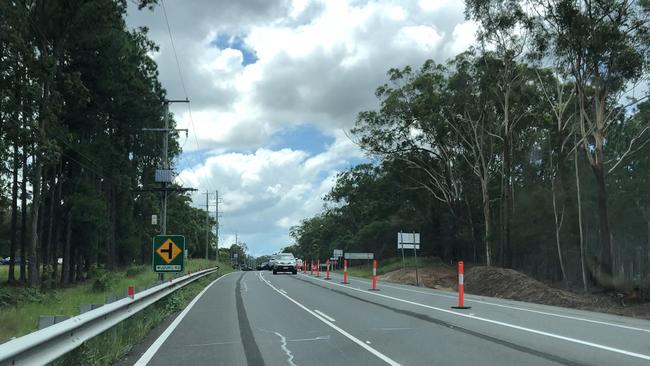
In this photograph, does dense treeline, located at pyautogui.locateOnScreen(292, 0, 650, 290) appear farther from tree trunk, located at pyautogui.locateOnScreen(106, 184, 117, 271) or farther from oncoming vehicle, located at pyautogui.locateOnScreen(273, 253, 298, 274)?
tree trunk, located at pyautogui.locateOnScreen(106, 184, 117, 271)

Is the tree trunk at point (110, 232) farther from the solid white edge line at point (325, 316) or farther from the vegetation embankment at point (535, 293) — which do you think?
the solid white edge line at point (325, 316)

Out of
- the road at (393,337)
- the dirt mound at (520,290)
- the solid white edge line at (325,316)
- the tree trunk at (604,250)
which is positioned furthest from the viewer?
the tree trunk at (604,250)

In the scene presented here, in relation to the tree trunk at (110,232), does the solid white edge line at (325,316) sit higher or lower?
lower

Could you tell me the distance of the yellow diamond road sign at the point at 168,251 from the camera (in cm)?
1880

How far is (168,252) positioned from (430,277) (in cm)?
2951

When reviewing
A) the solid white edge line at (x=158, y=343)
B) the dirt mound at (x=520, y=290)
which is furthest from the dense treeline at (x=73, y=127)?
the dirt mound at (x=520, y=290)

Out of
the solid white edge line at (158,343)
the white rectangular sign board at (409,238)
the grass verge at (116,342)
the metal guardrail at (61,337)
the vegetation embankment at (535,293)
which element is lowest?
the vegetation embankment at (535,293)

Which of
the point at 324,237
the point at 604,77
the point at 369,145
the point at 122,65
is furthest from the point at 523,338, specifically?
the point at 324,237

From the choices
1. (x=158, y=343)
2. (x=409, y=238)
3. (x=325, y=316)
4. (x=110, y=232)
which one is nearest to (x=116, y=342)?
(x=158, y=343)

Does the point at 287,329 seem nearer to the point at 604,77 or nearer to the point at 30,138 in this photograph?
the point at 30,138

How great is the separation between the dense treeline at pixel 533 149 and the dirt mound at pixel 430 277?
3.76 meters

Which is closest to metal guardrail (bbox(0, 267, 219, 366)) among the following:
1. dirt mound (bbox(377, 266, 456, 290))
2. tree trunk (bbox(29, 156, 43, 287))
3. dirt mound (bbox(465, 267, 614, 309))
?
dirt mound (bbox(465, 267, 614, 309))

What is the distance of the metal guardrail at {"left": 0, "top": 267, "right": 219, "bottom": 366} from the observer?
5.17 m

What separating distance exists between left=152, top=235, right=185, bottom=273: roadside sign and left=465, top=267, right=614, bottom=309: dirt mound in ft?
46.1
